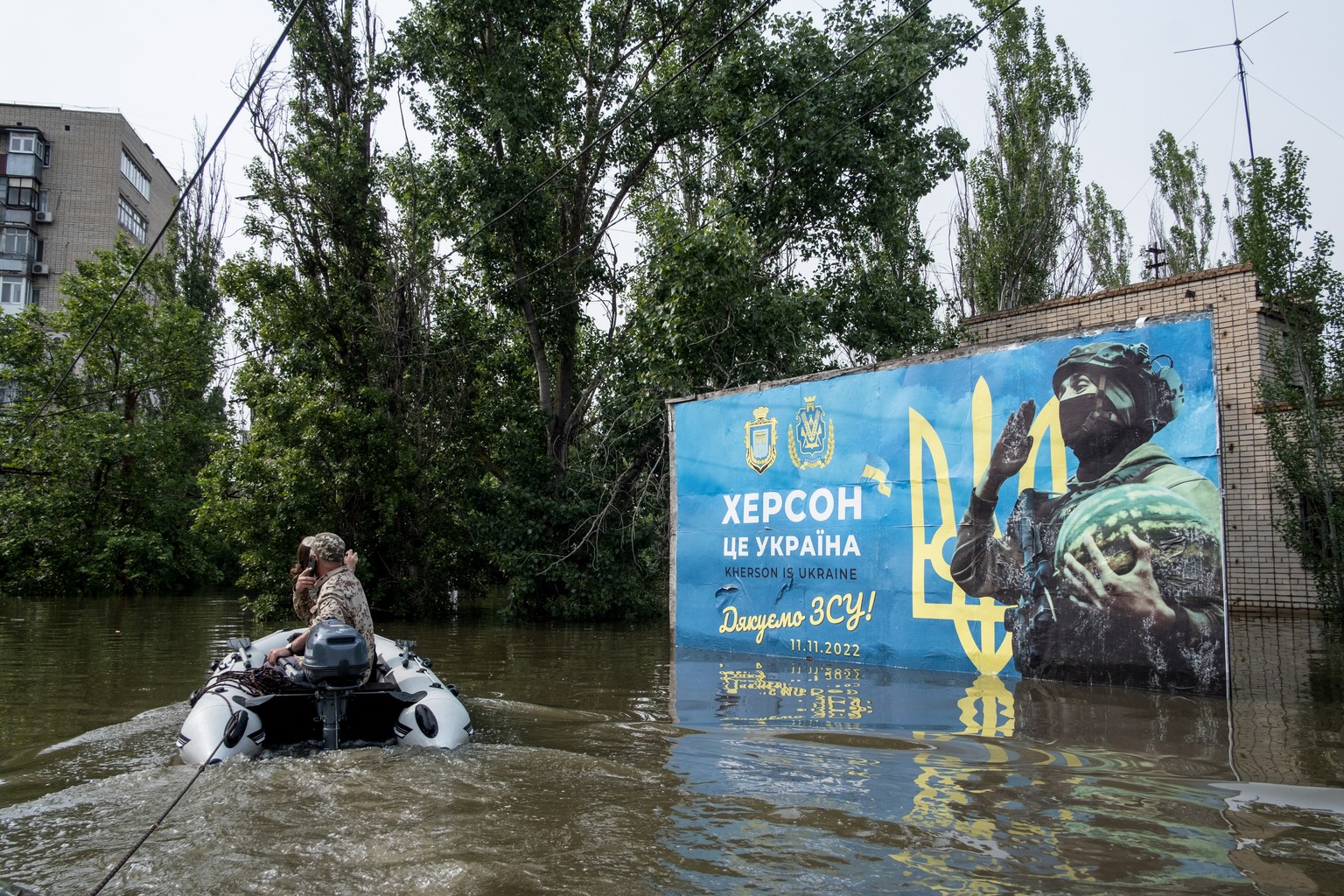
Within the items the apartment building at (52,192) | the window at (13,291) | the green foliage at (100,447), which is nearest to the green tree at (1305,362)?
the green foliage at (100,447)

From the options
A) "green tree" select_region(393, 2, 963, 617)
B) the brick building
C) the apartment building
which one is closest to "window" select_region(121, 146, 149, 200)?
the apartment building

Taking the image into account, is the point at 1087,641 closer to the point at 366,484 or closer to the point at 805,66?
the point at 805,66

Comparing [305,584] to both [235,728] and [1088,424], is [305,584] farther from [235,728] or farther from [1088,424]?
[1088,424]

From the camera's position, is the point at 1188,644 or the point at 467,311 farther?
the point at 467,311

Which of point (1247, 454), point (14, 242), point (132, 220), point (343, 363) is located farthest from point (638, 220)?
point (132, 220)

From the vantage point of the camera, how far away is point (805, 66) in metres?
17.2

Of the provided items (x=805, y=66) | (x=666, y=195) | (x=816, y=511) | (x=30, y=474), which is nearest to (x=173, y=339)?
(x=30, y=474)

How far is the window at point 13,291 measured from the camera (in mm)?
47906

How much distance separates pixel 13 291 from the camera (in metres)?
48.1

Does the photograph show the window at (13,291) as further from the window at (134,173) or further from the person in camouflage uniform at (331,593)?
the person in camouflage uniform at (331,593)

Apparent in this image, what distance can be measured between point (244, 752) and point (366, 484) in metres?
13.5

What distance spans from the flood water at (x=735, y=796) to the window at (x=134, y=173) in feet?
168

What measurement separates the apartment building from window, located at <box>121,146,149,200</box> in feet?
0.93

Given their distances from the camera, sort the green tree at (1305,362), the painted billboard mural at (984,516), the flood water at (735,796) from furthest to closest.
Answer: the green tree at (1305,362) < the painted billboard mural at (984,516) < the flood water at (735,796)
